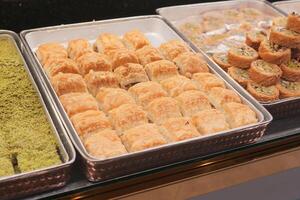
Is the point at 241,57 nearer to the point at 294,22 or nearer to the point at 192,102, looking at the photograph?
the point at 294,22

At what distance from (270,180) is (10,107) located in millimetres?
1350

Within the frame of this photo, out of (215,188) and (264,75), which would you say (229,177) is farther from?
(264,75)

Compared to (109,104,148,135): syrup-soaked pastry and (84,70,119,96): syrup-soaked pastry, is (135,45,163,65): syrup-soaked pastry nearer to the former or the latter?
(84,70,119,96): syrup-soaked pastry

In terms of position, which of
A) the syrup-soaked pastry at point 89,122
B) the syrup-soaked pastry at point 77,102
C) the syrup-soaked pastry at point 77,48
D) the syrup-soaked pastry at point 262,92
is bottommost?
the syrup-soaked pastry at point 262,92

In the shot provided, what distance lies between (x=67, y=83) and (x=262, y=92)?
2.66 ft

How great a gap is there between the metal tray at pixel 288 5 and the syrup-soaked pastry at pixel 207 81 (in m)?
A: 1.14

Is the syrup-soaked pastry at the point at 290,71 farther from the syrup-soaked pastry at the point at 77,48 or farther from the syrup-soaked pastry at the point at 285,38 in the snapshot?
the syrup-soaked pastry at the point at 77,48

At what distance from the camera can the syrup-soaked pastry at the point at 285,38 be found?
1.89 meters

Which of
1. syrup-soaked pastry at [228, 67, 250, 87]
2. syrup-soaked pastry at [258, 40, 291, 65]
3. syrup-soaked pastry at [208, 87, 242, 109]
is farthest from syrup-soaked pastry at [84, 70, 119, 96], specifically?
Answer: syrup-soaked pastry at [258, 40, 291, 65]

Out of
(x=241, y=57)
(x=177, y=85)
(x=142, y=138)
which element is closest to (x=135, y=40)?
(x=177, y=85)

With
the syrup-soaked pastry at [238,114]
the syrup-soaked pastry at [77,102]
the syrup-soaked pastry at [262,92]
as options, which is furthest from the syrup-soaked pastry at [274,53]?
the syrup-soaked pastry at [77,102]

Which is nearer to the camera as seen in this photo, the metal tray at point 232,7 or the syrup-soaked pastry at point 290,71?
the metal tray at point 232,7

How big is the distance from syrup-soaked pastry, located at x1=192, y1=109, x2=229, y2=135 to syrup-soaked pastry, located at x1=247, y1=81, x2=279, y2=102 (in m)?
0.24

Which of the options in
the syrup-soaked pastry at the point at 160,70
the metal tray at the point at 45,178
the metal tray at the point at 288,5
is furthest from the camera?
the metal tray at the point at 288,5
